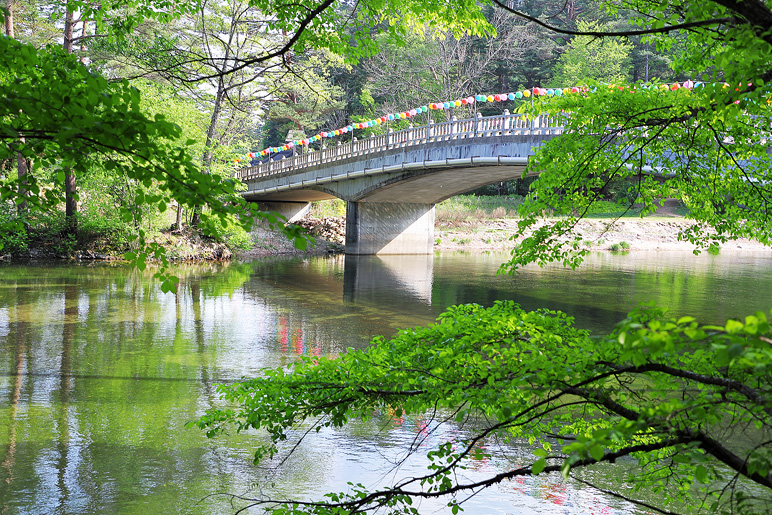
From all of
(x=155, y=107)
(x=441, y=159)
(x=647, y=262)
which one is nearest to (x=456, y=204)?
(x=647, y=262)

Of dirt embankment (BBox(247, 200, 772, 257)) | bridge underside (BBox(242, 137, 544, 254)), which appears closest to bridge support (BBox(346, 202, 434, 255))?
bridge underside (BBox(242, 137, 544, 254))

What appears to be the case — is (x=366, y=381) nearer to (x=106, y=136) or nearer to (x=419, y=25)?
(x=106, y=136)

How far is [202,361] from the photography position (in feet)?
34.1

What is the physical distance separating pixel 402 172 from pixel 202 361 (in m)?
18.4

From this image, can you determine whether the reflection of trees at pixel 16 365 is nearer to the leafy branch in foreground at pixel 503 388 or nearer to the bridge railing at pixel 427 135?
the leafy branch in foreground at pixel 503 388

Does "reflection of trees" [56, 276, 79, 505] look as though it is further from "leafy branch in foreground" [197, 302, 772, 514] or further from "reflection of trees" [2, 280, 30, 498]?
"leafy branch in foreground" [197, 302, 772, 514]

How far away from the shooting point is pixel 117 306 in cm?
1529

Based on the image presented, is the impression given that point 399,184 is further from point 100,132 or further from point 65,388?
point 100,132

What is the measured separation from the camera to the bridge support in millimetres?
32688

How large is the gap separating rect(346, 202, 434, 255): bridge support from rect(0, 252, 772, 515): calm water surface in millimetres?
7884

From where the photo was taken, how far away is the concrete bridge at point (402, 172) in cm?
2247

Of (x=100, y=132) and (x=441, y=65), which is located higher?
(x=441, y=65)

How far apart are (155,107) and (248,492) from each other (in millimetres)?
20317

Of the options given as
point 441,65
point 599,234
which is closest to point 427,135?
point 599,234
